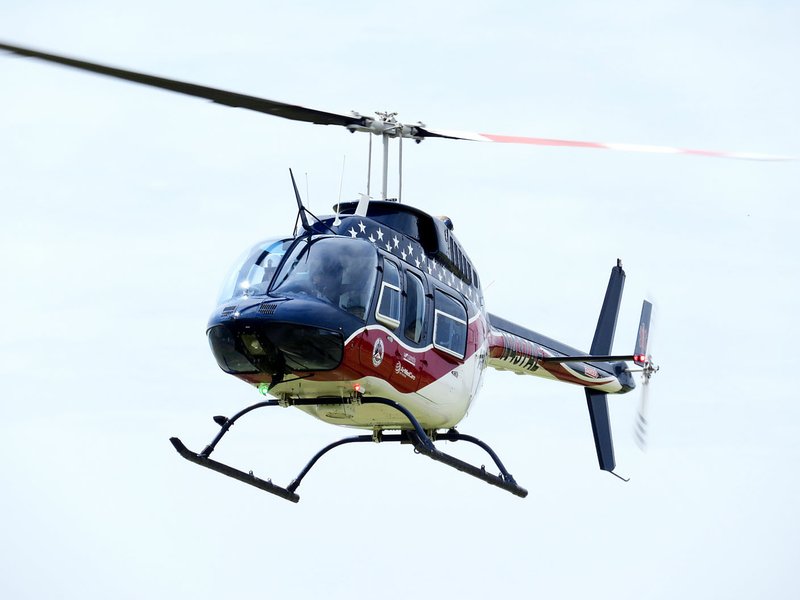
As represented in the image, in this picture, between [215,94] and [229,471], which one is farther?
[229,471]

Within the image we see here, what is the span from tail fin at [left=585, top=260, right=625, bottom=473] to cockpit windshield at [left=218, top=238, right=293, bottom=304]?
25.6 ft

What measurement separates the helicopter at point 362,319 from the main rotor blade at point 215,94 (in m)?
0.02

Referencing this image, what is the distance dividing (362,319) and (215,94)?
9.03 feet

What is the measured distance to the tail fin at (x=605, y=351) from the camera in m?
19.8

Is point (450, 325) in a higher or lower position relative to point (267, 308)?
lower

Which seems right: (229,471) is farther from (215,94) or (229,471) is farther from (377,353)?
(215,94)

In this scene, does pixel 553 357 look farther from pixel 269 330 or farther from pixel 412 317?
pixel 269 330

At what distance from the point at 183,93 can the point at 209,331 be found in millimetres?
2571

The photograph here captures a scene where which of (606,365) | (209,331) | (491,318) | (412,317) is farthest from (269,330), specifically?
(606,365)

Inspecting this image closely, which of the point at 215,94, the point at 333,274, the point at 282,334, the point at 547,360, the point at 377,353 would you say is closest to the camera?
the point at 215,94

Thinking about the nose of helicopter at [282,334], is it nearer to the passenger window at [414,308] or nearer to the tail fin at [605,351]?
the passenger window at [414,308]

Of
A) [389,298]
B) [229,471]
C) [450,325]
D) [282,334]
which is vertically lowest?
[229,471]

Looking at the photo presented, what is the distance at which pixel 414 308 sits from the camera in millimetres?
14109

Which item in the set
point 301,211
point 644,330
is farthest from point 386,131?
point 644,330
